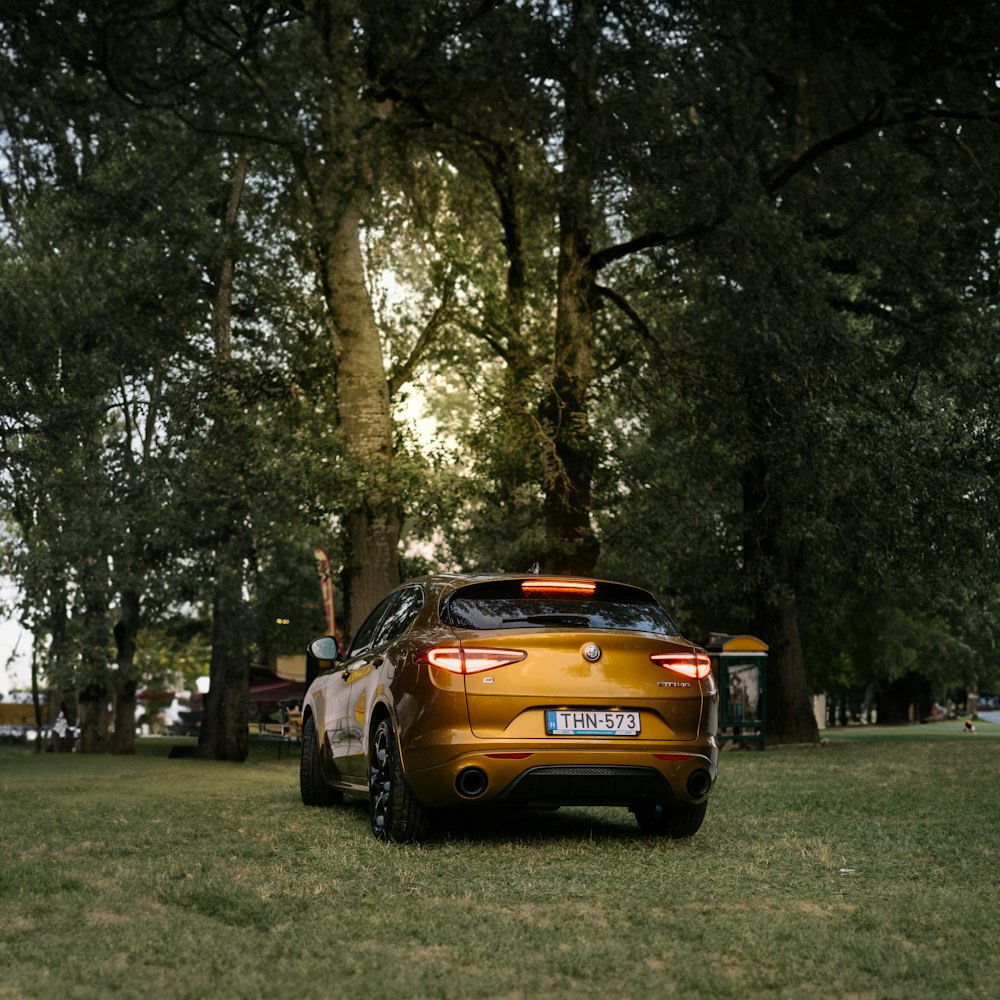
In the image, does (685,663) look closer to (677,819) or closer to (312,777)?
(677,819)

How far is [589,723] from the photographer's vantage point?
9.01 metres

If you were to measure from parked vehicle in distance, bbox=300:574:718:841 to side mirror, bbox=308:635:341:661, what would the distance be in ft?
5.89

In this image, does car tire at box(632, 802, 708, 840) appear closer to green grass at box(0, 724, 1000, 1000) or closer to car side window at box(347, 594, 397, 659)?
green grass at box(0, 724, 1000, 1000)

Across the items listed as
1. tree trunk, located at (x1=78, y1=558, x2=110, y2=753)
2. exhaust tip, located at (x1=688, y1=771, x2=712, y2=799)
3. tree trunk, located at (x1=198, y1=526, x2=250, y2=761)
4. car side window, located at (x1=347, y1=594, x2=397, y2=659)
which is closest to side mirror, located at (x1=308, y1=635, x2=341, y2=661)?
car side window, located at (x1=347, y1=594, x2=397, y2=659)

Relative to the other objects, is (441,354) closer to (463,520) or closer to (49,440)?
(463,520)

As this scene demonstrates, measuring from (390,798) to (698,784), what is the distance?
1.85m

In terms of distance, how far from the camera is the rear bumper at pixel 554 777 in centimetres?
884

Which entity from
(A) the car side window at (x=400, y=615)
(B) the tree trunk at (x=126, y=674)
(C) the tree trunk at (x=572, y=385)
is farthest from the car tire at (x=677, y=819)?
(B) the tree trunk at (x=126, y=674)

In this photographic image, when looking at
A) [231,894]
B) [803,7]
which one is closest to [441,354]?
[803,7]

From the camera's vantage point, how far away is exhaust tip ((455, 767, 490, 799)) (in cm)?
883

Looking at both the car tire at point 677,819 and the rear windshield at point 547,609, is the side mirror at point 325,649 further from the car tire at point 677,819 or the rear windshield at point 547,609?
the car tire at point 677,819

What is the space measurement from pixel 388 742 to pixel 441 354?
19.5 m

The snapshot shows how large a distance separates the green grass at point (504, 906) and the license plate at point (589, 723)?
0.68m

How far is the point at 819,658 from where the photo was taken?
47.5 meters
